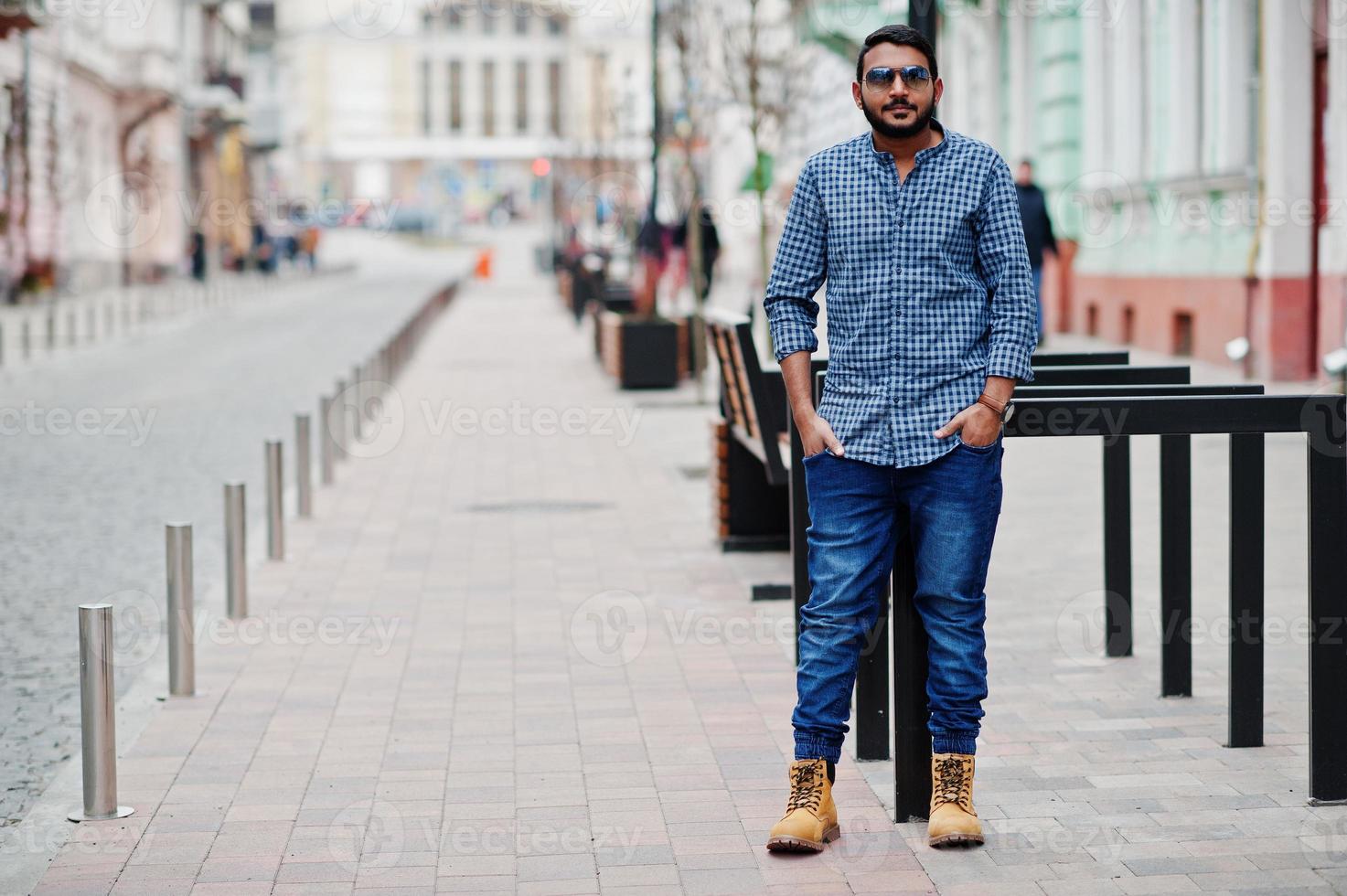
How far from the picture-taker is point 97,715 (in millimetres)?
5043

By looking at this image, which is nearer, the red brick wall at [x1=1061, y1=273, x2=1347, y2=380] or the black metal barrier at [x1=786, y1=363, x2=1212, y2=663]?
the black metal barrier at [x1=786, y1=363, x2=1212, y2=663]

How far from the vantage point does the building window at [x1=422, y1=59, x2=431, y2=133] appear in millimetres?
139500

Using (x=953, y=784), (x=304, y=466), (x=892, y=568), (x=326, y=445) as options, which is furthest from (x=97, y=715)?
(x=326, y=445)

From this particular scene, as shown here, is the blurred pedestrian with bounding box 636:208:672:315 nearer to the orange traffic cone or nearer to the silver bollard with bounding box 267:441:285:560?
the silver bollard with bounding box 267:441:285:560

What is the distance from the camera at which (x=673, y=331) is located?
19641 millimetres

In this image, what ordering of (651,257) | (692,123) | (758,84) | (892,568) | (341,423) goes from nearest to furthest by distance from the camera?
1. (892,568)
2. (341,423)
3. (758,84)
4. (692,123)
5. (651,257)

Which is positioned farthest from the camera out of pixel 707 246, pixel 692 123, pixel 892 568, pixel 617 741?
pixel 707 246

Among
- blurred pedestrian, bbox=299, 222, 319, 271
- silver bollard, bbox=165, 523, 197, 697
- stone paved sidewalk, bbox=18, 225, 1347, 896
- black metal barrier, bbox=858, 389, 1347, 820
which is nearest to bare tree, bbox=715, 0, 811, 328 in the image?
stone paved sidewalk, bbox=18, 225, 1347, 896

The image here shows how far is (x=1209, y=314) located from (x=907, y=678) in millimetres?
14583

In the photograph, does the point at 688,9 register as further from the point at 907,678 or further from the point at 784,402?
the point at 907,678

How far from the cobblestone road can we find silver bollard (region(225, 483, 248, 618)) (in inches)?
14.6

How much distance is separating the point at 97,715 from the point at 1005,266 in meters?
2.53

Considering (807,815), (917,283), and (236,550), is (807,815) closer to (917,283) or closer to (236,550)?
(917,283)

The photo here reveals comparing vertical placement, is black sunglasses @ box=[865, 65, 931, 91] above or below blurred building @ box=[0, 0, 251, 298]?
below
